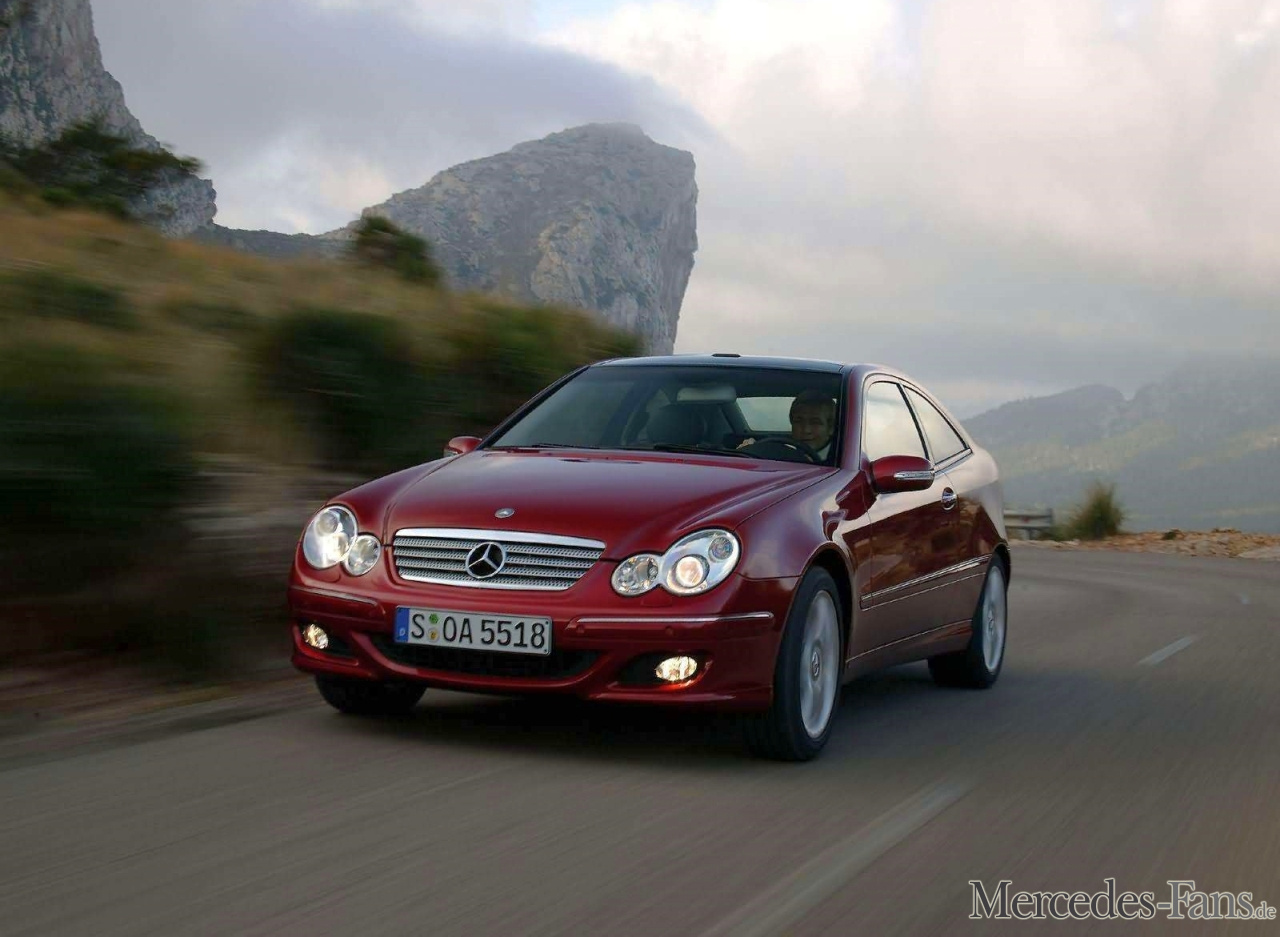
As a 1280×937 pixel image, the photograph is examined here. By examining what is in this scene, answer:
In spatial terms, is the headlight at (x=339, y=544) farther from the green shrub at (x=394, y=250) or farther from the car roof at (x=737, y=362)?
the green shrub at (x=394, y=250)

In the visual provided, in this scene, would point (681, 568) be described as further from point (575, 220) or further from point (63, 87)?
point (575, 220)

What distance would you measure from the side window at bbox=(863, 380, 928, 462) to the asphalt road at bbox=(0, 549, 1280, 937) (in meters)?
1.15

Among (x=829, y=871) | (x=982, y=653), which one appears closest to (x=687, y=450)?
(x=982, y=653)

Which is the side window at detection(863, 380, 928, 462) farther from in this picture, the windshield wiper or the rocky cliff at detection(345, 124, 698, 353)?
the rocky cliff at detection(345, 124, 698, 353)

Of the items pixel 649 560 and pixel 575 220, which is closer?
pixel 649 560

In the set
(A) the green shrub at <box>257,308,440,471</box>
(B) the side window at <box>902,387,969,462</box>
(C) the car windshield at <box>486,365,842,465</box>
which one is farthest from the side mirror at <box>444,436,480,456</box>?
(A) the green shrub at <box>257,308,440,471</box>

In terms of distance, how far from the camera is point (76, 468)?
22.5 ft

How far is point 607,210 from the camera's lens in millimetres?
117688

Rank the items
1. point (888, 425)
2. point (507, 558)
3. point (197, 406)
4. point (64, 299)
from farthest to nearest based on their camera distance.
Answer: point (64, 299)
point (197, 406)
point (888, 425)
point (507, 558)

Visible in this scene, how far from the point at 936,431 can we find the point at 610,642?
3.23 metres

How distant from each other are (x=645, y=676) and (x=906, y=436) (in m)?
2.51

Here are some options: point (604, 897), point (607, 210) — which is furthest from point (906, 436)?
point (607, 210)

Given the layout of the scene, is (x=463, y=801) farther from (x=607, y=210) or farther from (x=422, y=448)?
(x=607, y=210)

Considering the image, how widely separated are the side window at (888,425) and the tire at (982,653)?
1.02m
